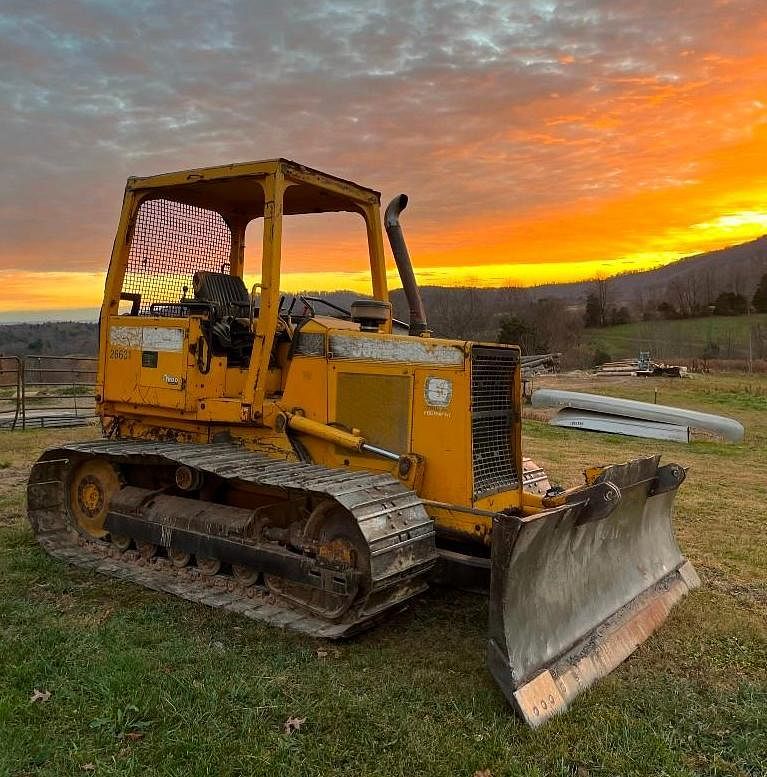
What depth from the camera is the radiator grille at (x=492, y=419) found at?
4973 mm

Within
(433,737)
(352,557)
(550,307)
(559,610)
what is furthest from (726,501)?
(550,307)

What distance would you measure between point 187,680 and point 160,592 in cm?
154

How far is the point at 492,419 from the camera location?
5152 millimetres

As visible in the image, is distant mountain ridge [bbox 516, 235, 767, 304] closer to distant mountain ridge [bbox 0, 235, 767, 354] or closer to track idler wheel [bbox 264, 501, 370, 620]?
distant mountain ridge [bbox 0, 235, 767, 354]

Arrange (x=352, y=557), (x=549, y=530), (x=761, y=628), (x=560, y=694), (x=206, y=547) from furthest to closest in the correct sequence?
(x=206, y=547), (x=761, y=628), (x=352, y=557), (x=549, y=530), (x=560, y=694)

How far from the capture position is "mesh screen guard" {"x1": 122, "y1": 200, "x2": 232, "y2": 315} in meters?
6.64

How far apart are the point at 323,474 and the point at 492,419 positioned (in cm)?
122

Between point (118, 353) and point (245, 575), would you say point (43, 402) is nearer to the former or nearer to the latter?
point (118, 353)

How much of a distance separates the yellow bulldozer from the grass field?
0.19 metres

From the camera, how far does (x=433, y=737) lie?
11.6 feet

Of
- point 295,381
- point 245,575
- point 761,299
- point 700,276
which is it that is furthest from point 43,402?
point 700,276

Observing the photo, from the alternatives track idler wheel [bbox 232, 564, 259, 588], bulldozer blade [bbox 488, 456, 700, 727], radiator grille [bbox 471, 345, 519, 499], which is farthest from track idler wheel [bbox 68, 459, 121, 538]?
bulldozer blade [bbox 488, 456, 700, 727]

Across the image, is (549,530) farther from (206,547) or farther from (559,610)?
(206,547)

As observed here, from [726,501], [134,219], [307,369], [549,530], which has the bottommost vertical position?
[726,501]
